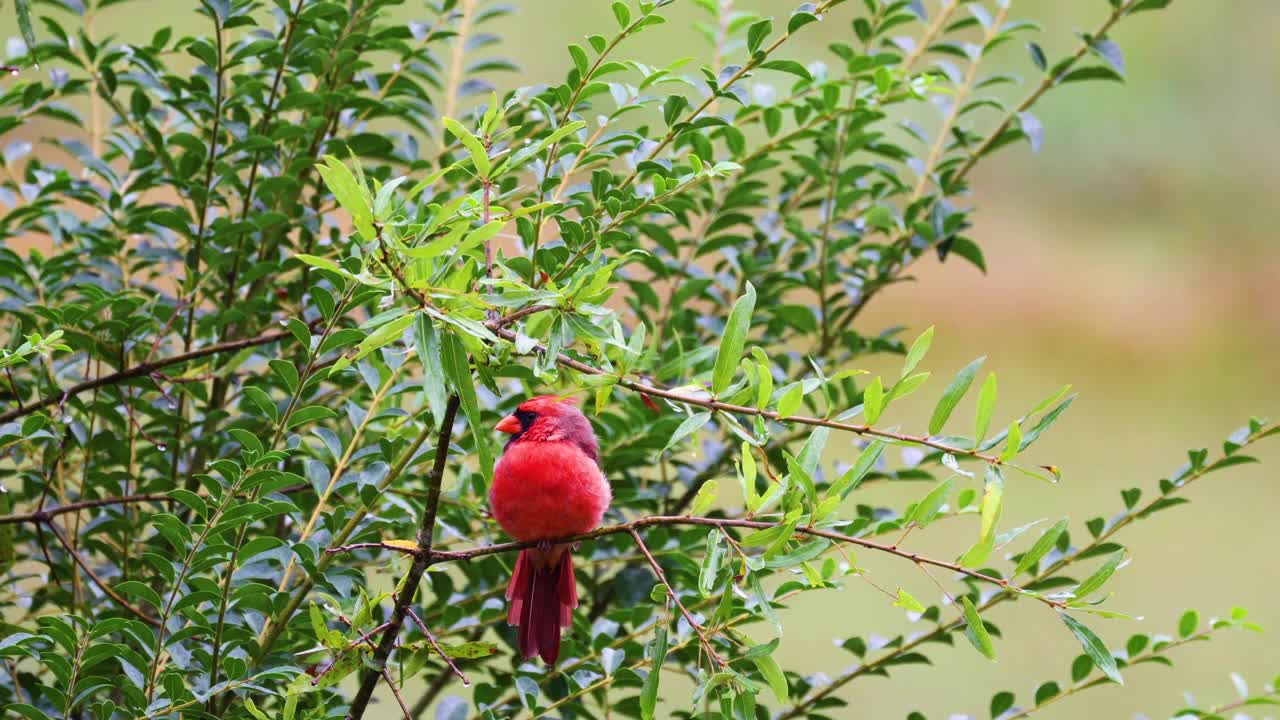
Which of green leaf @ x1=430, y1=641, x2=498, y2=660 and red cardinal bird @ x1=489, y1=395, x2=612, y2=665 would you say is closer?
green leaf @ x1=430, y1=641, x2=498, y2=660

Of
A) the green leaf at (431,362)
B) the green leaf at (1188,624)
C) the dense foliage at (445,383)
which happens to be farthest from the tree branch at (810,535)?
the green leaf at (1188,624)

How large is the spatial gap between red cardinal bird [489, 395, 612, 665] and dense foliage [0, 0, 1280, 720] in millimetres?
37

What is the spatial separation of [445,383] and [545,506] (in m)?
0.34

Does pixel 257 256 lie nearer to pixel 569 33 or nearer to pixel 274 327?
pixel 274 327

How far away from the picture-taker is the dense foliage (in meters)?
0.65

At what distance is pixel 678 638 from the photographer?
98cm

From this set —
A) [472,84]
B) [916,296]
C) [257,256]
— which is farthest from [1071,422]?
[257,256]

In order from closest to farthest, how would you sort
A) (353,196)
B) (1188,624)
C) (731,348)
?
(353,196) → (731,348) → (1188,624)

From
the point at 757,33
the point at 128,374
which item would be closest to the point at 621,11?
the point at 757,33

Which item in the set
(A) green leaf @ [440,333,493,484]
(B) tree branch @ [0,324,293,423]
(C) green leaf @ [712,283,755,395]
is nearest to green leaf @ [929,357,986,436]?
(C) green leaf @ [712,283,755,395]

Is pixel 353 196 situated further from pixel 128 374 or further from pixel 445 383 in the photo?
pixel 128 374

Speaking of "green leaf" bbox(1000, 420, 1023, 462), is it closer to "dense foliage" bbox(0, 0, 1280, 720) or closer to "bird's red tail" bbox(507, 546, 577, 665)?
"dense foliage" bbox(0, 0, 1280, 720)

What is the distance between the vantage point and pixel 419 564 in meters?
0.67

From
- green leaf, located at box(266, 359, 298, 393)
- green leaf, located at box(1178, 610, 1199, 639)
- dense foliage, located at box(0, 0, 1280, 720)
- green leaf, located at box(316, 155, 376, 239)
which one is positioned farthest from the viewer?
green leaf, located at box(1178, 610, 1199, 639)
